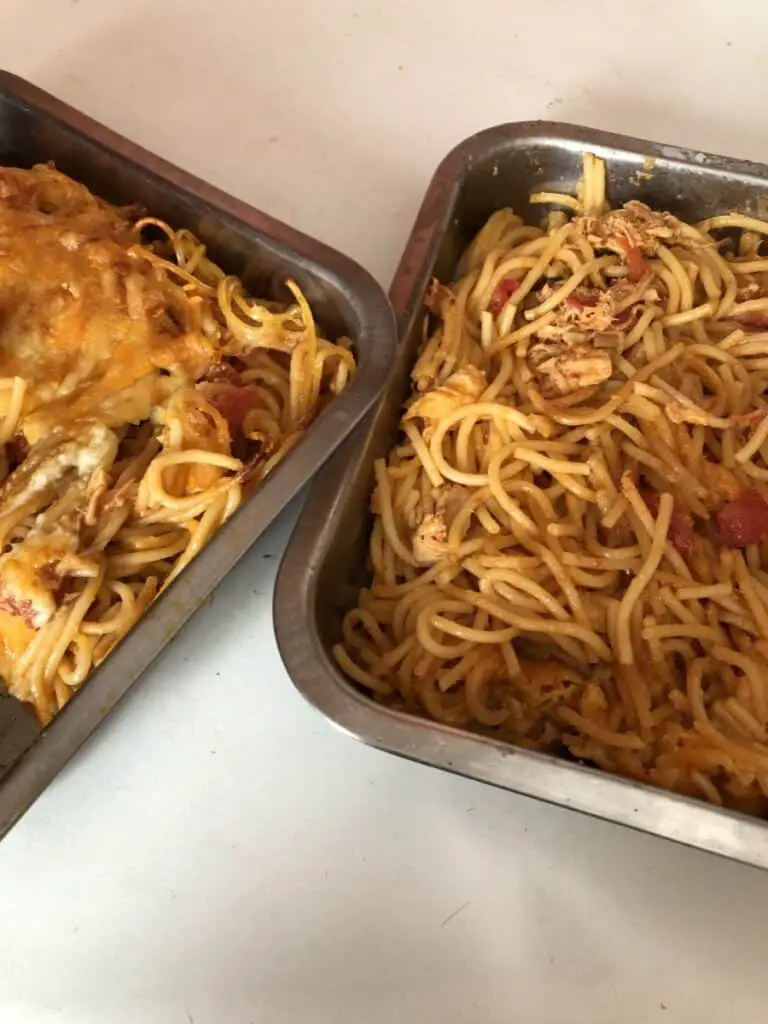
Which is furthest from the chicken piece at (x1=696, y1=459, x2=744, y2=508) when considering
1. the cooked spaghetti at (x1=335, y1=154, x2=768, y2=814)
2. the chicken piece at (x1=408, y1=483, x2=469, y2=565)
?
the chicken piece at (x1=408, y1=483, x2=469, y2=565)

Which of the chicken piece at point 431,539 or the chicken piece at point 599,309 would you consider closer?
the chicken piece at point 431,539

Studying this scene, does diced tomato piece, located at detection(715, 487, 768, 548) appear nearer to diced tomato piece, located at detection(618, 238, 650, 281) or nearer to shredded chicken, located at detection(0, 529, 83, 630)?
diced tomato piece, located at detection(618, 238, 650, 281)

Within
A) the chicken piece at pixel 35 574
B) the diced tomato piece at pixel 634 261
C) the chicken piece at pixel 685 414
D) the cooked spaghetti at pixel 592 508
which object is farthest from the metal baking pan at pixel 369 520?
the chicken piece at pixel 685 414

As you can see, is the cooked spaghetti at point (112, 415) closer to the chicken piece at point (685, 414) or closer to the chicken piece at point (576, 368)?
the chicken piece at point (576, 368)

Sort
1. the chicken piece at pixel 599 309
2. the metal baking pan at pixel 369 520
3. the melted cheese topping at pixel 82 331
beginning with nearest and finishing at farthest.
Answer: the metal baking pan at pixel 369 520, the melted cheese topping at pixel 82 331, the chicken piece at pixel 599 309

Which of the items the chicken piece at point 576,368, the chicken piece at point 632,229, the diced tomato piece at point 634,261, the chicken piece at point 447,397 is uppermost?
the chicken piece at point 632,229

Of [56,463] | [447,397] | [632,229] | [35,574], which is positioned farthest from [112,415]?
[632,229]

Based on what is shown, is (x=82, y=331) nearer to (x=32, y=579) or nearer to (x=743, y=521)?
(x=32, y=579)
